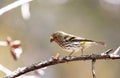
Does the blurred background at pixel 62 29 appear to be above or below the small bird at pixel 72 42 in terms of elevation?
above

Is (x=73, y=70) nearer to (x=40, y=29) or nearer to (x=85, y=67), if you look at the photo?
(x=85, y=67)

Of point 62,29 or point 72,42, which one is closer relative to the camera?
point 72,42

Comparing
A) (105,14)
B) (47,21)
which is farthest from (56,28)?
(105,14)

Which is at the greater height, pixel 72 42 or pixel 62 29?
pixel 62 29

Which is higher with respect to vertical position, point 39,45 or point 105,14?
point 105,14

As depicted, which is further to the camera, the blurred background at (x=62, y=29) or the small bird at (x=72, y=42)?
the blurred background at (x=62, y=29)

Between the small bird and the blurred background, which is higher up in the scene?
the blurred background

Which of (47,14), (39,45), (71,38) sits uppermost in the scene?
(47,14)

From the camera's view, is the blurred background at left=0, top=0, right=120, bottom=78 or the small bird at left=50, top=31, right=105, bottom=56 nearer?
the small bird at left=50, top=31, right=105, bottom=56
